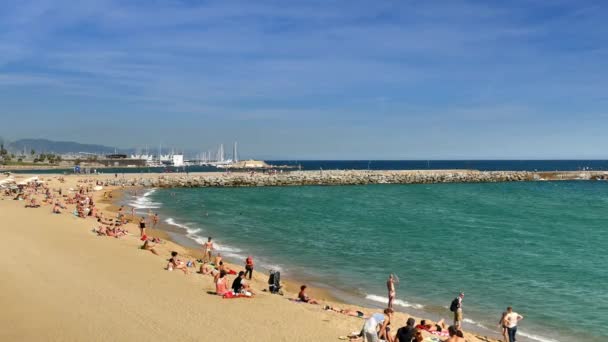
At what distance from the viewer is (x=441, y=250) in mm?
24953

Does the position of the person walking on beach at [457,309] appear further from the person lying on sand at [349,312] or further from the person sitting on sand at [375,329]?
the person sitting on sand at [375,329]

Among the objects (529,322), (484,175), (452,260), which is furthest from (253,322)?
(484,175)

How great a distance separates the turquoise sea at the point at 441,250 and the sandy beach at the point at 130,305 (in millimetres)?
2779

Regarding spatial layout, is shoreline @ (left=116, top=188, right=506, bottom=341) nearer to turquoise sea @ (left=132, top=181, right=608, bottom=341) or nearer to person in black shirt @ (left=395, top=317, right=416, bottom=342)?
turquoise sea @ (left=132, top=181, right=608, bottom=341)

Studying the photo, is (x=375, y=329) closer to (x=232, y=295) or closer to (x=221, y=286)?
(x=232, y=295)

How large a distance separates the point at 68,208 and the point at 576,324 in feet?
107

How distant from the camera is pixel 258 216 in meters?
37.6

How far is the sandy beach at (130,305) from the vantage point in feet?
35.8

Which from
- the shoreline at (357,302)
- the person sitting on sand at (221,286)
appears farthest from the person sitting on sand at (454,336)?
the person sitting on sand at (221,286)

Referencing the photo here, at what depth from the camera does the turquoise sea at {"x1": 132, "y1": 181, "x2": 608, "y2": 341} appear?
15.7 metres

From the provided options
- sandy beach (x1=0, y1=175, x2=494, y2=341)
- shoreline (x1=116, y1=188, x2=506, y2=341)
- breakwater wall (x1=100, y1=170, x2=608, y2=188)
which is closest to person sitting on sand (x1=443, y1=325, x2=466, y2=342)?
sandy beach (x1=0, y1=175, x2=494, y2=341)

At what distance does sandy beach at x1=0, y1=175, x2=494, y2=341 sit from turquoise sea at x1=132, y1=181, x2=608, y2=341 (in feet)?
9.12

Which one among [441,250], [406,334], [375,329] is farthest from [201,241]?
[406,334]

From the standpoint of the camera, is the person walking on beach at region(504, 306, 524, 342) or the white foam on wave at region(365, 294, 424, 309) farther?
the white foam on wave at region(365, 294, 424, 309)
